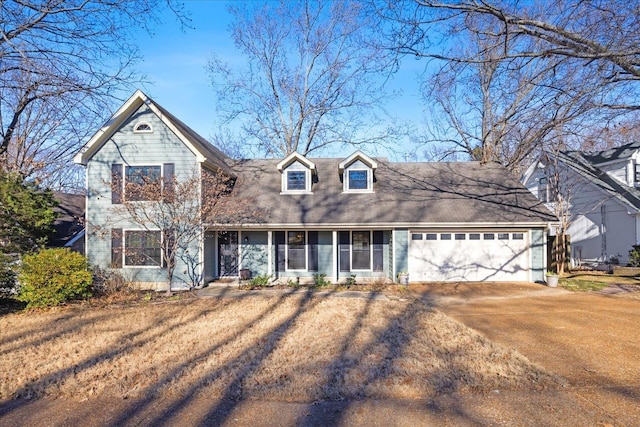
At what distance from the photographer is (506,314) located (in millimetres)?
8805

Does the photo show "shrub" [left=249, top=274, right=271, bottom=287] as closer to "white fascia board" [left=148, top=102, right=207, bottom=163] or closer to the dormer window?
"white fascia board" [left=148, top=102, right=207, bottom=163]

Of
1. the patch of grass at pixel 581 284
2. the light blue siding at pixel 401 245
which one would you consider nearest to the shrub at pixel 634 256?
the patch of grass at pixel 581 284

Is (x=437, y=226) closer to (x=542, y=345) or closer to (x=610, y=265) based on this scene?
(x=542, y=345)

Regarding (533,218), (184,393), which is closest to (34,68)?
(184,393)

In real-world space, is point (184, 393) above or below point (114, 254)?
below

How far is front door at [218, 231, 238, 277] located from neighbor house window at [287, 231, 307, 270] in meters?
2.00

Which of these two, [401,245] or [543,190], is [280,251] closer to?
[401,245]

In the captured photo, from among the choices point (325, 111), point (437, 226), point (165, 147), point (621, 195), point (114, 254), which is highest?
point (325, 111)

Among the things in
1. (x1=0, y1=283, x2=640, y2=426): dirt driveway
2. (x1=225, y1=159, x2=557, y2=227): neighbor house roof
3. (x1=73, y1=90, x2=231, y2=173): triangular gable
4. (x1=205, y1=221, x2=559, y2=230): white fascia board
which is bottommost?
(x1=0, y1=283, x2=640, y2=426): dirt driveway

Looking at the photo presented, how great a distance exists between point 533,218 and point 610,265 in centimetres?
640

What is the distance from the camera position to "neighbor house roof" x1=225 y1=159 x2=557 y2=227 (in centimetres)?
1344

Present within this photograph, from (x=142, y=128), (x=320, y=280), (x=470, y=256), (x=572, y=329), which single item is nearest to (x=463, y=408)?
(x=572, y=329)

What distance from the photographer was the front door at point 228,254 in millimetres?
14344

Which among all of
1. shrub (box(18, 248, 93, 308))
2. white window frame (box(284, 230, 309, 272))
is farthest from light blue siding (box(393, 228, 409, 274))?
shrub (box(18, 248, 93, 308))
